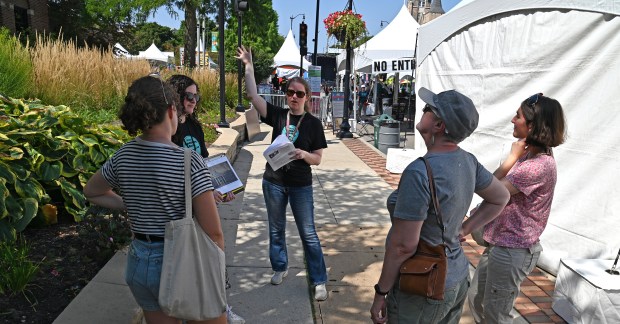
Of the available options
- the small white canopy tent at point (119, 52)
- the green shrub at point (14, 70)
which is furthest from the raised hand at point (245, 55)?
the small white canopy tent at point (119, 52)

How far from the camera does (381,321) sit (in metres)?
1.91

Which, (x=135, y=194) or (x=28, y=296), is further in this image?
(x=28, y=296)

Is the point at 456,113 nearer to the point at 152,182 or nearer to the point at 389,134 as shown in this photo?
the point at 152,182

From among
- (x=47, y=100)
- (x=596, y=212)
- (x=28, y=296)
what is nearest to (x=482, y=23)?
(x=596, y=212)

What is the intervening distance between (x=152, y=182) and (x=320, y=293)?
2176 mm

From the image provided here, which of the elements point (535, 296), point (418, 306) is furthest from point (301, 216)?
point (535, 296)

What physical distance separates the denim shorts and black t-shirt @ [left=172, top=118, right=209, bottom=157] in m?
1.06

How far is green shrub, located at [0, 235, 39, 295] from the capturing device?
260 cm

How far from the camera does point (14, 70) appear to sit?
218 inches

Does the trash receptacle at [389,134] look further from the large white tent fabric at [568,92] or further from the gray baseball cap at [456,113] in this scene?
the gray baseball cap at [456,113]

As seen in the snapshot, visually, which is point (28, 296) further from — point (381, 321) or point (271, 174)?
point (381, 321)

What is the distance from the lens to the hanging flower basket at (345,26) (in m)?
12.8

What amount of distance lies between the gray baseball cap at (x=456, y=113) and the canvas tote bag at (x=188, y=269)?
1.03m

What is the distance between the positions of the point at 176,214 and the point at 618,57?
13.1ft
